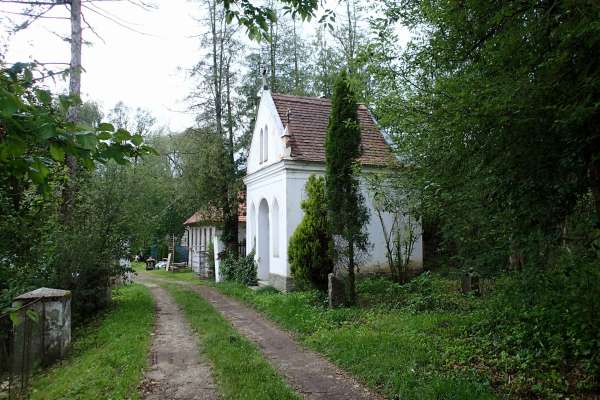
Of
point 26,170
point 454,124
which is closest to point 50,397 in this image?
point 26,170

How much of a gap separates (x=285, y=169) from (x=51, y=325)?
7955mm

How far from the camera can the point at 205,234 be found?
1147 inches

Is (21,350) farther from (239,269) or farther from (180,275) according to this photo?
(180,275)

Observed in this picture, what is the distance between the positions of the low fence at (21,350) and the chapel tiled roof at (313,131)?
27.7ft

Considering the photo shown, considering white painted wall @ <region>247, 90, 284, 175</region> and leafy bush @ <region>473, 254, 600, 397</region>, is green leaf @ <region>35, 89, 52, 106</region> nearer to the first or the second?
leafy bush @ <region>473, 254, 600, 397</region>

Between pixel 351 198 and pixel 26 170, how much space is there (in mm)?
8929

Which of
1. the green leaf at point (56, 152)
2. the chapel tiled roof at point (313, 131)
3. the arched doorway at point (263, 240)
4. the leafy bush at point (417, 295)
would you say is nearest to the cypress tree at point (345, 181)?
the leafy bush at point (417, 295)

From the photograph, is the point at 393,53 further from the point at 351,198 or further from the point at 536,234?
the point at 536,234

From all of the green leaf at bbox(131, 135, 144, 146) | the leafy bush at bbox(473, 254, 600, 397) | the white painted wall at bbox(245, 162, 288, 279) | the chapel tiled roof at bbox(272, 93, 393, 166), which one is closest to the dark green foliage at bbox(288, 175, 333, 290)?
the white painted wall at bbox(245, 162, 288, 279)

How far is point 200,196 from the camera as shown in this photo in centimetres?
2006

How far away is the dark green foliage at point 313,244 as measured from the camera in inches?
479

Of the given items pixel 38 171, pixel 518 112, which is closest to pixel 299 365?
pixel 518 112

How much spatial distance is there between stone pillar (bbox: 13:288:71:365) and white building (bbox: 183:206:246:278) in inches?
483

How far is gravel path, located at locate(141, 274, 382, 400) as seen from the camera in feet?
19.3
